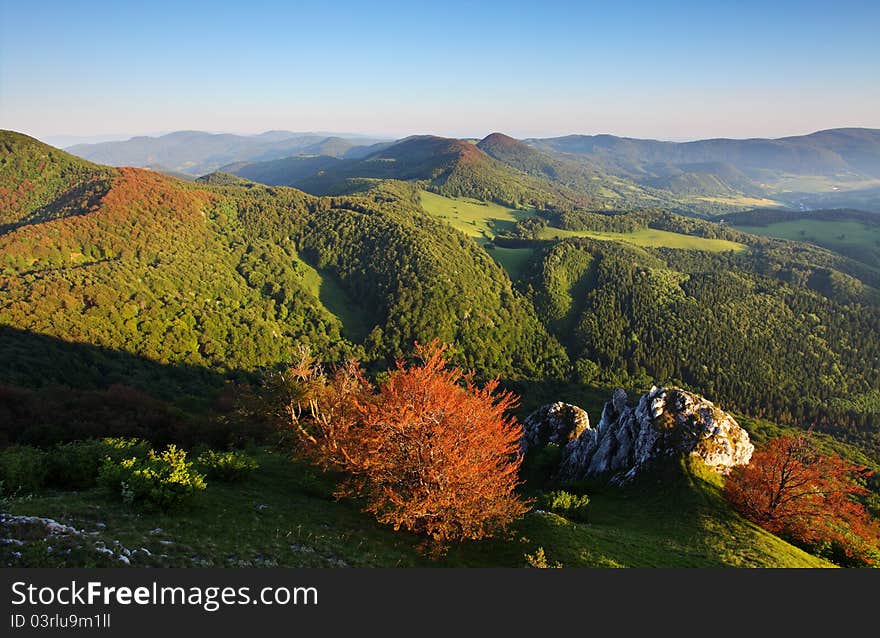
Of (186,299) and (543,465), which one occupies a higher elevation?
(186,299)

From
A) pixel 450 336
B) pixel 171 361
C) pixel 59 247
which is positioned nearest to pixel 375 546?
pixel 171 361

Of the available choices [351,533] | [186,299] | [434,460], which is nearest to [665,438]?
[434,460]

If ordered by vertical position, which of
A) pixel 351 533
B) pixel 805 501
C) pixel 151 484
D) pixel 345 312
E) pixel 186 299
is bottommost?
pixel 345 312

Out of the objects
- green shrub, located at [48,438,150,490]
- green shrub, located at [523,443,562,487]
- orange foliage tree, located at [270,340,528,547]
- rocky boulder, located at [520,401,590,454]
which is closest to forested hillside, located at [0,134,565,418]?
green shrub, located at [48,438,150,490]

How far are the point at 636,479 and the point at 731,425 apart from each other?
35.6 feet

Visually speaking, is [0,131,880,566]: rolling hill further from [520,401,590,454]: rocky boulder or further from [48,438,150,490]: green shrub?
[520,401,590,454]: rocky boulder

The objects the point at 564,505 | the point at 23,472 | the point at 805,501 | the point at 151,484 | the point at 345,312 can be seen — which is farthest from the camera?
the point at 345,312

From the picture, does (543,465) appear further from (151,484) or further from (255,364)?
(255,364)

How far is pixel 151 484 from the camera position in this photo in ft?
61.7

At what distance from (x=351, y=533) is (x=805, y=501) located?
110 feet

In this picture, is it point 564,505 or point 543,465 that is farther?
point 543,465

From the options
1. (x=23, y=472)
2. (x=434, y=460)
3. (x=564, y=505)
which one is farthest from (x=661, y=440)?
(x=23, y=472)

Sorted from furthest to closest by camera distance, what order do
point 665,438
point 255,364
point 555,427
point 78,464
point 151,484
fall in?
point 255,364, point 555,427, point 665,438, point 78,464, point 151,484

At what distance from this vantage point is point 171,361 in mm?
110438
